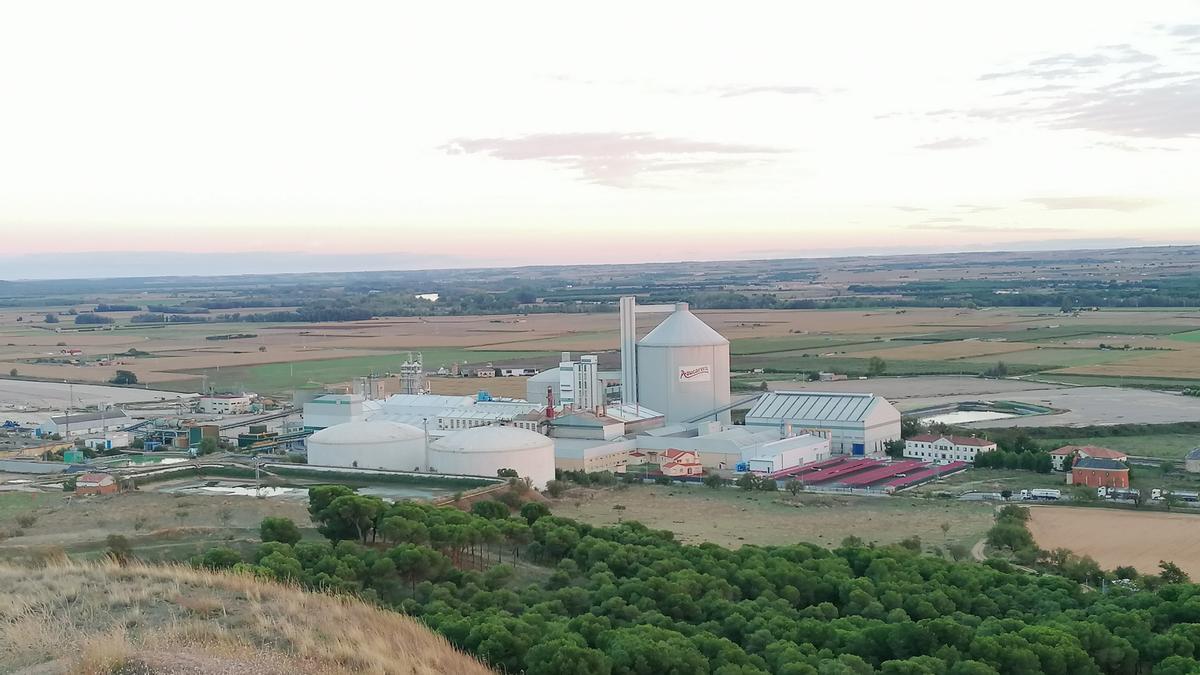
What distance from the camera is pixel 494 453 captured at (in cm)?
3594

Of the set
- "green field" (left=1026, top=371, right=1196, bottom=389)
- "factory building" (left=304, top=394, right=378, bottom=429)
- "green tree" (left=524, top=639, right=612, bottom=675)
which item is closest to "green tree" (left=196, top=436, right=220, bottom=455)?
"factory building" (left=304, top=394, right=378, bottom=429)

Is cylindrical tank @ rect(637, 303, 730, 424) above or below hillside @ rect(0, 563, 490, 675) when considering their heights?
below

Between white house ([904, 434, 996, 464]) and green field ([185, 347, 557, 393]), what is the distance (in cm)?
3403

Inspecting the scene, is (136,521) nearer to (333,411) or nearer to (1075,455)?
(333,411)

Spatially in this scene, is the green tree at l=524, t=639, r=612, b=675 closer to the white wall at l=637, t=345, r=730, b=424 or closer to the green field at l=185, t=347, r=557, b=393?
the white wall at l=637, t=345, r=730, b=424

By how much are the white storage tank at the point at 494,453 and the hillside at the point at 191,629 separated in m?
20.4

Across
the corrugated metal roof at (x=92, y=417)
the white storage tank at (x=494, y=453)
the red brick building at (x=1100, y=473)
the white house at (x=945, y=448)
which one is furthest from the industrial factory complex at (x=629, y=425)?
the corrugated metal roof at (x=92, y=417)

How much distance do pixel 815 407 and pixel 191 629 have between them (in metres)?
34.3

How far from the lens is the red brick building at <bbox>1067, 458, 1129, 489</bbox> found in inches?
1380

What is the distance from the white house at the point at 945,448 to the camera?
133 ft

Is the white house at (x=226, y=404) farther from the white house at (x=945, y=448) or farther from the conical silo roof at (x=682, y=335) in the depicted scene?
the white house at (x=945, y=448)

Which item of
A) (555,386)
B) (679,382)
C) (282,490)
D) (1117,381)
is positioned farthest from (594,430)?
(1117,381)

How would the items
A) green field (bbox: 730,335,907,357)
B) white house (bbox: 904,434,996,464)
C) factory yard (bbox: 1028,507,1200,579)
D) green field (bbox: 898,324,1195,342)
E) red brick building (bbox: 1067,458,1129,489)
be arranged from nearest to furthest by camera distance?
factory yard (bbox: 1028,507,1200,579) → red brick building (bbox: 1067,458,1129,489) → white house (bbox: 904,434,996,464) → green field (bbox: 730,335,907,357) → green field (bbox: 898,324,1195,342)

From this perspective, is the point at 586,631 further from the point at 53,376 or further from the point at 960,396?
the point at 53,376
